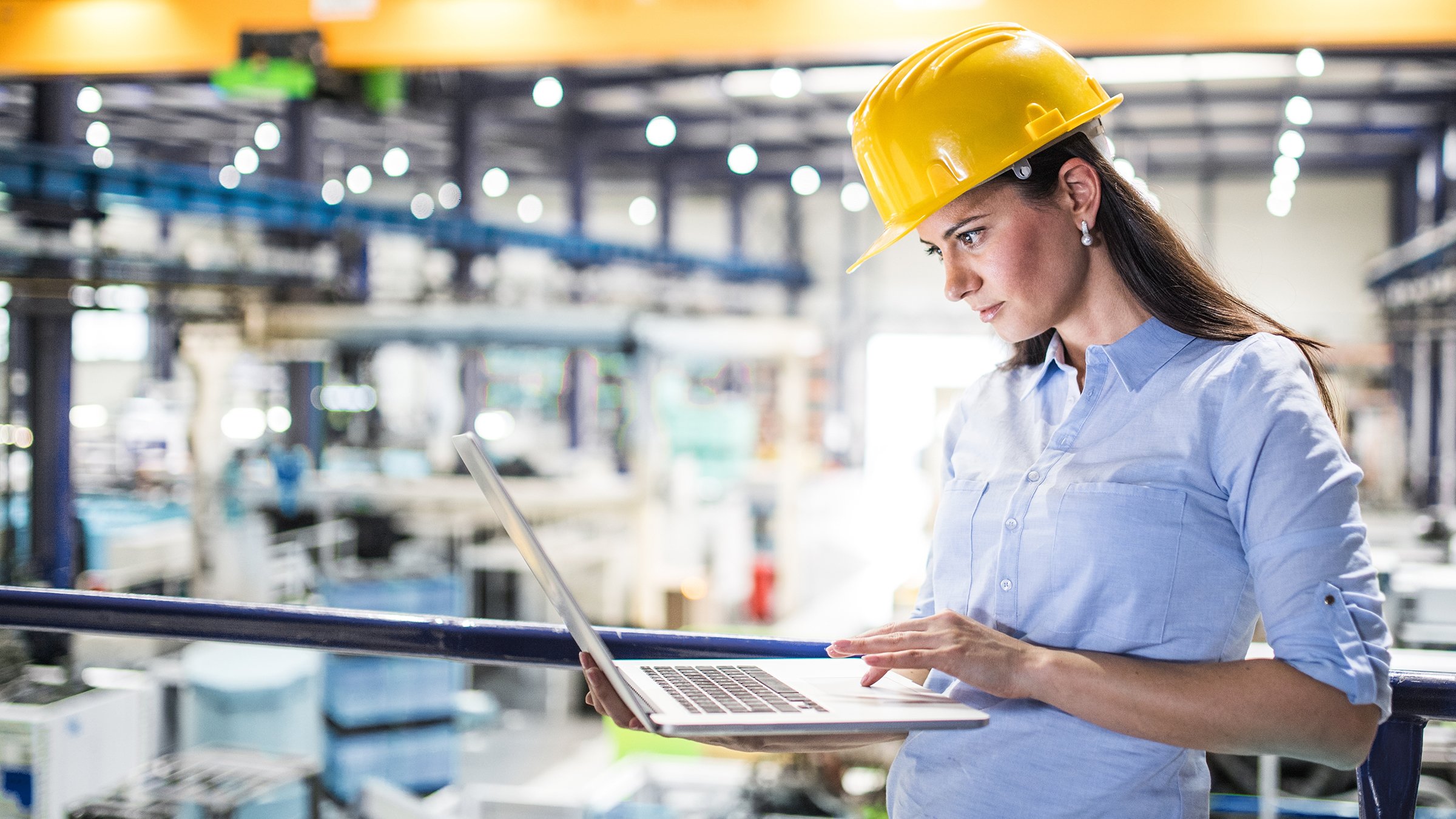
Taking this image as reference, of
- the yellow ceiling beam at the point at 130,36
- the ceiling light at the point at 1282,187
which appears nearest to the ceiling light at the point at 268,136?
the yellow ceiling beam at the point at 130,36

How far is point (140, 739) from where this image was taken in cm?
294

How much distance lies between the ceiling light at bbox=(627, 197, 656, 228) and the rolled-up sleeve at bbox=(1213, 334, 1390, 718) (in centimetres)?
2029

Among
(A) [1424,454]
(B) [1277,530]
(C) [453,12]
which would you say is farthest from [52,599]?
(A) [1424,454]

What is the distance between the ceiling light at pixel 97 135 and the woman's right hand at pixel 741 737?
10.6 metres

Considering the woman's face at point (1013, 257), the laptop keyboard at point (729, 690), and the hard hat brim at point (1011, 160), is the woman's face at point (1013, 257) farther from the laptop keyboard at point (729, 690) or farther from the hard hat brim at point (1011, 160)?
the laptop keyboard at point (729, 690)

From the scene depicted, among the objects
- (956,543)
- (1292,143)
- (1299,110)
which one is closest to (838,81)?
(1292,143)

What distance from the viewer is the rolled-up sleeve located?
908 millimetres

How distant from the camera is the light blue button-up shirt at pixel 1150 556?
0.92 m

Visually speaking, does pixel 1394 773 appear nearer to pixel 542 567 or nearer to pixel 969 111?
pixel 969 111

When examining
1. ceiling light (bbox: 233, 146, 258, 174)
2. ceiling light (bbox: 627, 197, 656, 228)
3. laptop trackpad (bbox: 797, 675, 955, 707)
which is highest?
ceiling light (bbox: 627, 197, 656, 228)

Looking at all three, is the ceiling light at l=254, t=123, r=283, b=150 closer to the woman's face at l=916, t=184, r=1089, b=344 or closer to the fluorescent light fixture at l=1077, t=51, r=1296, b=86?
the fluorescent light fixture at l=1077, t=51, r=1296, b=86

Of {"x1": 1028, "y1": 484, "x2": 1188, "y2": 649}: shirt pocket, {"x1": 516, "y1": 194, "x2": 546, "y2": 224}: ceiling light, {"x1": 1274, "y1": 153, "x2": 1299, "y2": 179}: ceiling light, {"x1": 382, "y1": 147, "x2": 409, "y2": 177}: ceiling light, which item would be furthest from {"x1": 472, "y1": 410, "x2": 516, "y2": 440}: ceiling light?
{"x1": 1028, "y1": 484, "x2": 1188, "y2": 649}: shirt pocket

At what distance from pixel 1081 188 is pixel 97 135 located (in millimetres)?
12885

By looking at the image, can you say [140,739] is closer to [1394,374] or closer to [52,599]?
[52,599]
